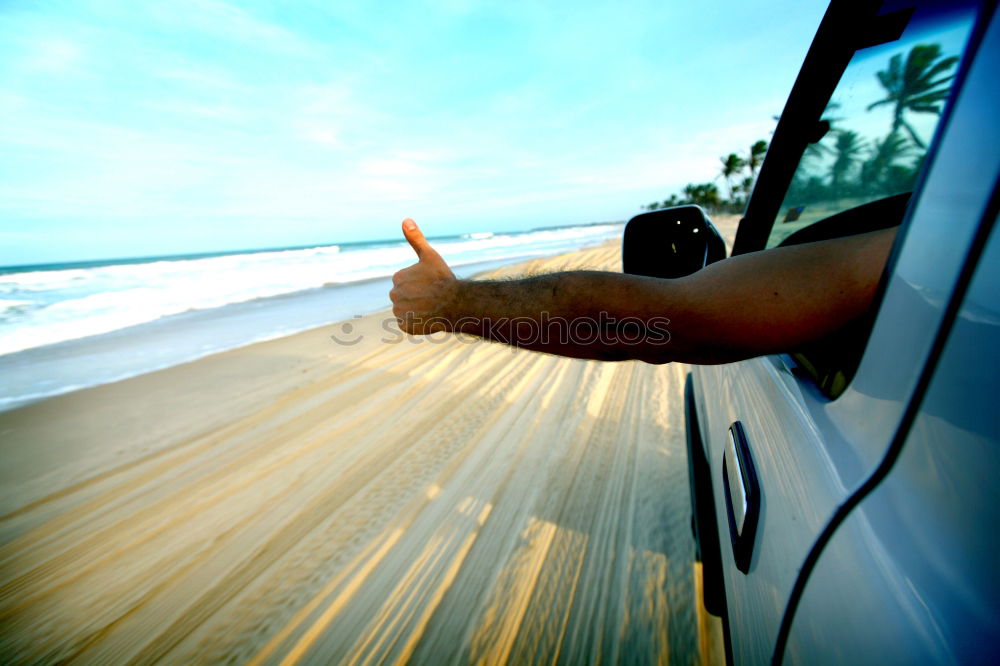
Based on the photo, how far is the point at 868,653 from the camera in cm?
46

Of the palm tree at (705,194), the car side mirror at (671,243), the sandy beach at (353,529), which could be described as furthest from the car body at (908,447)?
the palm tree at (705,194)

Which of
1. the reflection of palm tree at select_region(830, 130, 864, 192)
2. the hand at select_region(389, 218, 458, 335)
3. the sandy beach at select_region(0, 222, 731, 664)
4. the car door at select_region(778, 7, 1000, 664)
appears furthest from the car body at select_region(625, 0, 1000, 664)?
the hand at select_region(389, 218, 458, 335)

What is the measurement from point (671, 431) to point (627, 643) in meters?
1.70

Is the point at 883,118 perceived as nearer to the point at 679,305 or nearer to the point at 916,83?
the point at 916,83

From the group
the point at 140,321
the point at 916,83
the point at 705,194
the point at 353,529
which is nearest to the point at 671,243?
the point at 916,83

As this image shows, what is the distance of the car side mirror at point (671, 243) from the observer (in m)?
1.48

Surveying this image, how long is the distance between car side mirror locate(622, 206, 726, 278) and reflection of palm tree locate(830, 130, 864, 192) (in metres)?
0.39

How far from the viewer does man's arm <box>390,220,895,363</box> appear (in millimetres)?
727

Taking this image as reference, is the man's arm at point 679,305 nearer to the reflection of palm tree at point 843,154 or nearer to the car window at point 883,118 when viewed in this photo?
the car window at point 883,118

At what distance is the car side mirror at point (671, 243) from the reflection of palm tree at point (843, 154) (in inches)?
15.2

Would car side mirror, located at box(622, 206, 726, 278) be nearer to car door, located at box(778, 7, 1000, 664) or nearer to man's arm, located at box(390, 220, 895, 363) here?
man's arm, located at box(390, 220, 895, 363)

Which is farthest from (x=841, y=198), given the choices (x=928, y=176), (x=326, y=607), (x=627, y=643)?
(x=326, y=607)

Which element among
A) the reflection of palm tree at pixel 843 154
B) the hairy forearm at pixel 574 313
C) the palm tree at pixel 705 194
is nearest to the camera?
the hairy forearm at pixel 574 313

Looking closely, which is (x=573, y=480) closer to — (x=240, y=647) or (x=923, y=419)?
(x=240, y=647)
